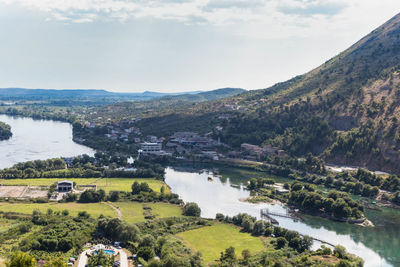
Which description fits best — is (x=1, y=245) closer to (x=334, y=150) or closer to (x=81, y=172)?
(x=81, y=172)

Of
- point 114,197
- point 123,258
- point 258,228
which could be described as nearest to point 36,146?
point 114,197

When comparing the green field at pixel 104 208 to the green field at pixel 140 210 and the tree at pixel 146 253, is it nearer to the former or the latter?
the green field at pixel 140 210

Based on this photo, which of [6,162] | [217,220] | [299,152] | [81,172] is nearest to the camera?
[217,220]

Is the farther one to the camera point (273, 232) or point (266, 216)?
point (266, 216)

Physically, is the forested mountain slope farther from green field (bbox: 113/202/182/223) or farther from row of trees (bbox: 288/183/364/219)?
green field (bbox: 113/202/182/223)

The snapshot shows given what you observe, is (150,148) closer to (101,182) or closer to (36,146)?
(36,146)

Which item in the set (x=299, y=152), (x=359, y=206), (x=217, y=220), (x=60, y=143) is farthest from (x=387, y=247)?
(x=60, y=143)

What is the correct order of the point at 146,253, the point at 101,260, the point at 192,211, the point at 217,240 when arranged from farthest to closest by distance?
the point at 192,211
the point at 217,240
the point at 146,253
the point at 101,260
